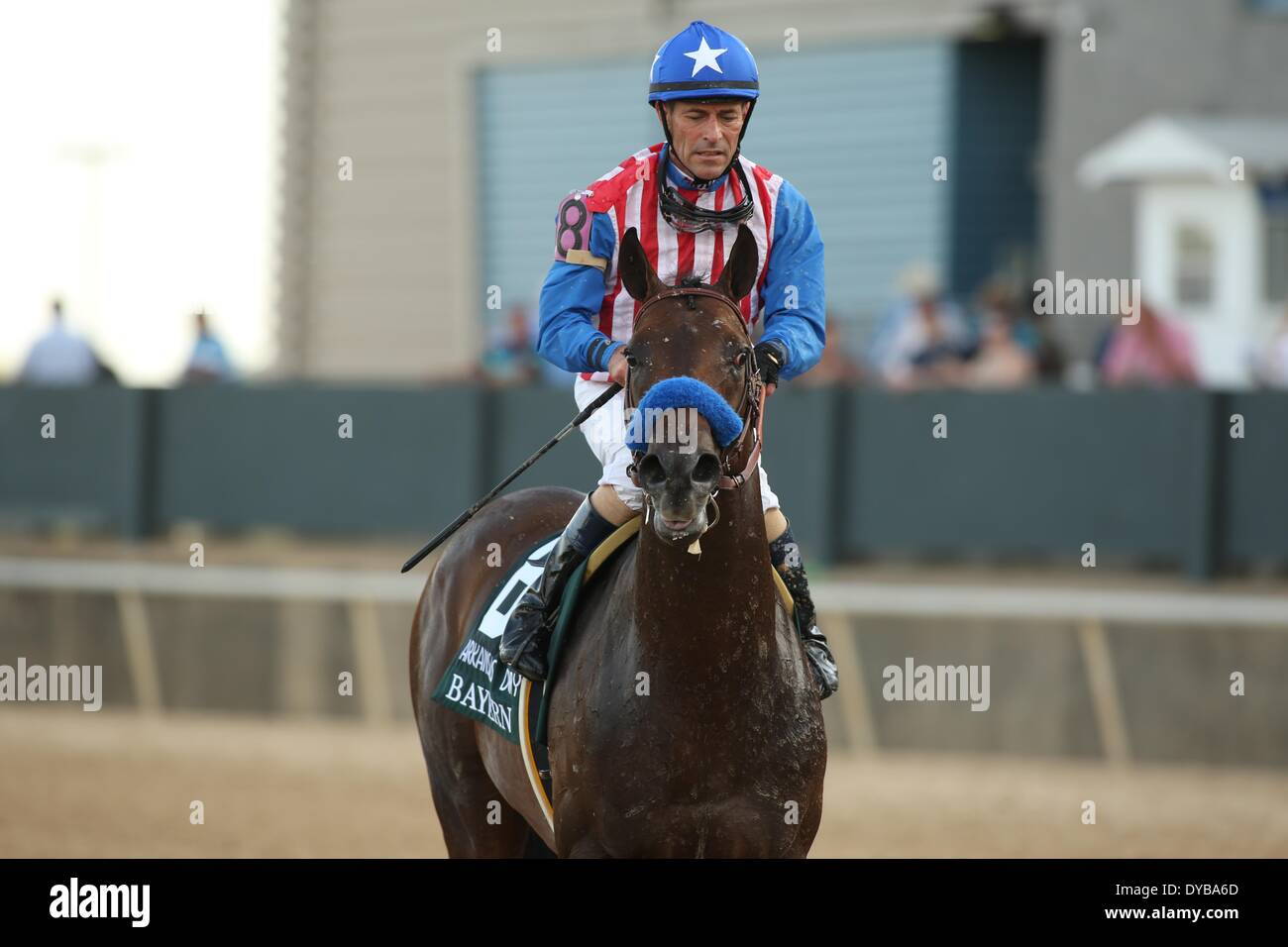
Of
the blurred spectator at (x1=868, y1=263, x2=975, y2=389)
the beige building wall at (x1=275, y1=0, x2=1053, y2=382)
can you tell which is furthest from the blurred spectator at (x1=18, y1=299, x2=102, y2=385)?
the blurred spectator at (x1=868, y1=263, x2=975, y2=389)

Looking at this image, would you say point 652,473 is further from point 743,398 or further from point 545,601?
point 545,601

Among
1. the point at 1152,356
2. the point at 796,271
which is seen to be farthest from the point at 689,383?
the point at 1152,356

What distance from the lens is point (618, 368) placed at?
14.2 ft

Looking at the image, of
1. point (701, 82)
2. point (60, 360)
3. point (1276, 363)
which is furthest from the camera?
point (60, 360)

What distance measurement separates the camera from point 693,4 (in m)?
16.7

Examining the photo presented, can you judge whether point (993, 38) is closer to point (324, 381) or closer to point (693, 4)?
point (693, 4)

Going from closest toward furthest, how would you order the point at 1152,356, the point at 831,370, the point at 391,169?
the point at 1152,356
the point at 831,370
the point at 391,169

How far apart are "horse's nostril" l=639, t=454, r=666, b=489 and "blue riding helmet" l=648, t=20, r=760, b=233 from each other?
39.1 inches

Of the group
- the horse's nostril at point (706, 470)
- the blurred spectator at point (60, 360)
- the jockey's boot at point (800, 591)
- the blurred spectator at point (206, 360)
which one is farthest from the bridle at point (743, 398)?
the blurred spectator at point (60, 360)

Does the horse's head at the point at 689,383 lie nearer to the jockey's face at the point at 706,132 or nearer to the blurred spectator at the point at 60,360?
the jockey's face at the point at 706,132

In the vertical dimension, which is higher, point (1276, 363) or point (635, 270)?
point (635, 270)

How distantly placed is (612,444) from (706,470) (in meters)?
1.11

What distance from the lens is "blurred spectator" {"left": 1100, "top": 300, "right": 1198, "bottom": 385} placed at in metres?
11.2

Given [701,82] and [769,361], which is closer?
[769,361]
